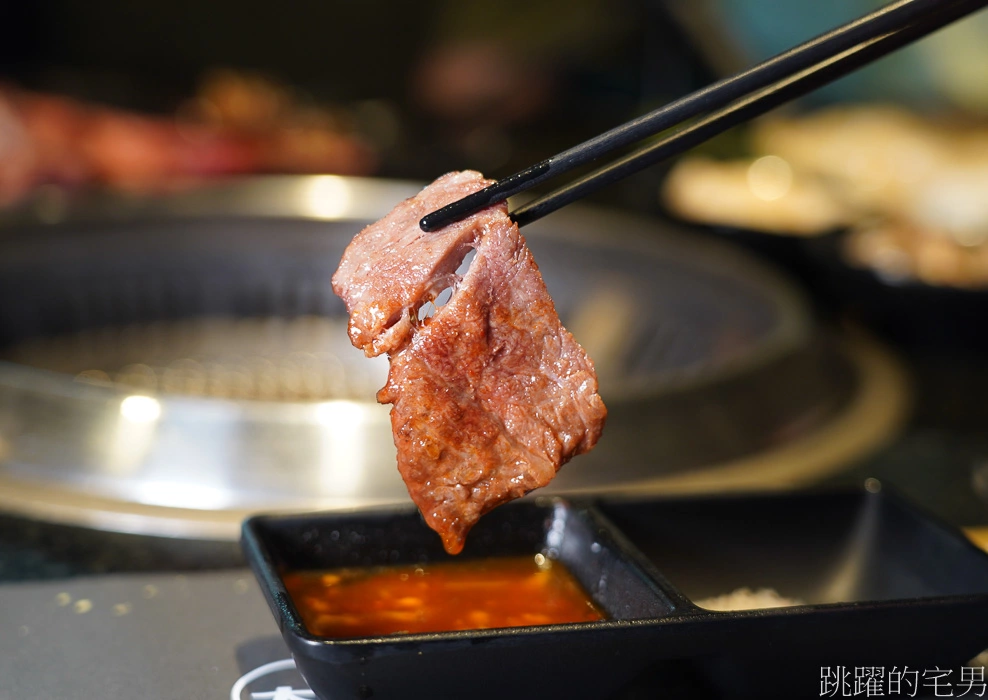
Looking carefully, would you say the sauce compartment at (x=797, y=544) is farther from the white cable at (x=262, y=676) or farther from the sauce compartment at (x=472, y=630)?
the white cable at (x=262, y=676)

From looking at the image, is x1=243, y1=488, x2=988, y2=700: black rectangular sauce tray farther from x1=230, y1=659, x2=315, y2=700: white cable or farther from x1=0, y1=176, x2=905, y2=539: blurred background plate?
x1=0, y1=176, x2=905, y2=539: blurred background plate

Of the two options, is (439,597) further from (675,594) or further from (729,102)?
(729,102)

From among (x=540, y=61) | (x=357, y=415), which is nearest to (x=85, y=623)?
(x=357, y=415)

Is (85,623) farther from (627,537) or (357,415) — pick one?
(627,537)

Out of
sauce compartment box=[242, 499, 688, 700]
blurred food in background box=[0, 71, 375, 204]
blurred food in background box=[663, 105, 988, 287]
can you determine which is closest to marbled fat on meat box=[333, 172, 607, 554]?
sauce compartment box=[242, 499, 688, 700]

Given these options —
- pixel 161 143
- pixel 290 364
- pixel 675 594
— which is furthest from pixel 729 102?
pixel 161 143

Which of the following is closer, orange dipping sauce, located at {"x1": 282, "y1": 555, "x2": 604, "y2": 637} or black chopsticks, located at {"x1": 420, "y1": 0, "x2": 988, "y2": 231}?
black chopsticks, located at {"x1": 420, "y1": 0, "x2": 988, "y2": 231}

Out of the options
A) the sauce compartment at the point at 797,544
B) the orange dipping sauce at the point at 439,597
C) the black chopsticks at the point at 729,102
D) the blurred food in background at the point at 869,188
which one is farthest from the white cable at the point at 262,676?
the blurred food in background at the point at 869,188
